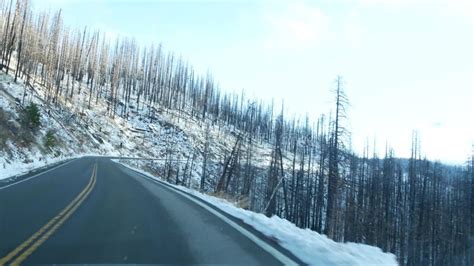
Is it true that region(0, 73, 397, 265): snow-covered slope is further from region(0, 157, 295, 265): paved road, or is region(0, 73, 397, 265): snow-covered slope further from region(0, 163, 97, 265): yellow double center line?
region(0, 163, 97, 265): yellow double center line

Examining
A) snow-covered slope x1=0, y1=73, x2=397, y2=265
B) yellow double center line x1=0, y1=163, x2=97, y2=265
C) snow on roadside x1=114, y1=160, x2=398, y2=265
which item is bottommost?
yellow double center line x1=0, y1=163, x2=97, y2=265

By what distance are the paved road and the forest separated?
9.81m

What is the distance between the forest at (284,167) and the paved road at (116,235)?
9811 mm

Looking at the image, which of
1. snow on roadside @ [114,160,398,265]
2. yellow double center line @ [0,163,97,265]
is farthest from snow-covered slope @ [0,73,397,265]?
yellow double center line @ [0,163,97,265]

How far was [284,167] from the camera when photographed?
92.6 meters

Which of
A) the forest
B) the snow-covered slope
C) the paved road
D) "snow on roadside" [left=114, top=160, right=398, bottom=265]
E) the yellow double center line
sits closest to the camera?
the yellow double center line

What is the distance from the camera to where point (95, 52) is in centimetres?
10275

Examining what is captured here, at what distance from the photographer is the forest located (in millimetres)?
47875

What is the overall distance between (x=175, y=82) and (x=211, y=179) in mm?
64629

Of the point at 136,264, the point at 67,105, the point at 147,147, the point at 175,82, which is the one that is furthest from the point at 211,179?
the point at 175,82

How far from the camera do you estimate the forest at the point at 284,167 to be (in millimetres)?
47875

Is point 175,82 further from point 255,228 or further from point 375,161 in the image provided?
point 255,228

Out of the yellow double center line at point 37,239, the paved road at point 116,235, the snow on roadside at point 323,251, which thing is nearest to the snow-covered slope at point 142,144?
the snow on roadside at point 323,251

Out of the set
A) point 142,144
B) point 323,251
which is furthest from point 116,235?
point 142,144
